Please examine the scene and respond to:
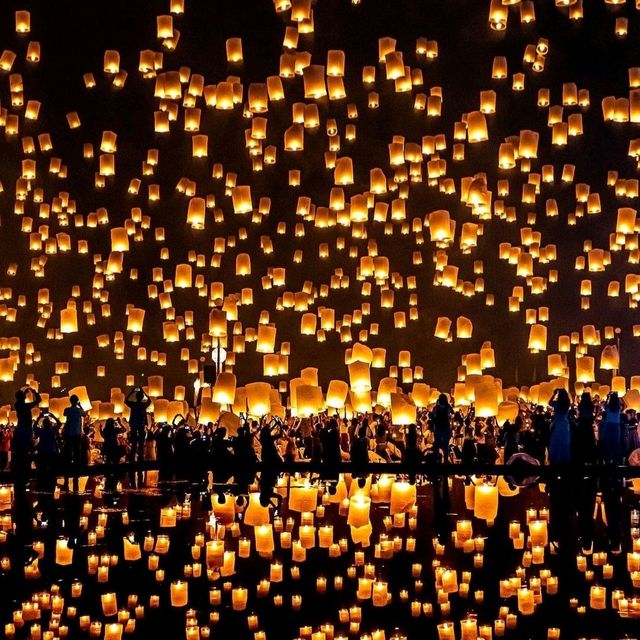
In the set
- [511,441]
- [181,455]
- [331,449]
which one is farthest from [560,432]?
[181,455]

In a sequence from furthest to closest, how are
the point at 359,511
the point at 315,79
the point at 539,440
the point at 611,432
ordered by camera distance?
the point at 315,79
the point at 539,440
the point at 611,432
the point at 359,511

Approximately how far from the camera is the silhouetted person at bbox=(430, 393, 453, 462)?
13.2 metres

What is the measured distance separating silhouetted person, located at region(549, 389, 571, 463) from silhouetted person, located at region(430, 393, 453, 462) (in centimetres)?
162

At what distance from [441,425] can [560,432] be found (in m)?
1.93

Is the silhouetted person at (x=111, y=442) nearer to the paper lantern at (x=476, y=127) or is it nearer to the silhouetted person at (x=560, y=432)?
the silhouetted person at (x=560, y=432)

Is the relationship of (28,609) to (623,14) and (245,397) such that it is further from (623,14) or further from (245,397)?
(623,14)

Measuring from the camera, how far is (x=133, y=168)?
22.9m

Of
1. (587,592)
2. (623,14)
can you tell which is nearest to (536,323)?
(623,14)

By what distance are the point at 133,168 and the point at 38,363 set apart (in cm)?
449

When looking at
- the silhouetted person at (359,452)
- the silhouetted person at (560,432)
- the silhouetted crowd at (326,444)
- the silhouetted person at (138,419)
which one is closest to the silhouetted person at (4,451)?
the silhouetted crowd at (326,444)

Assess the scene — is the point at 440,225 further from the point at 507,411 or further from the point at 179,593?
the point at 179,593

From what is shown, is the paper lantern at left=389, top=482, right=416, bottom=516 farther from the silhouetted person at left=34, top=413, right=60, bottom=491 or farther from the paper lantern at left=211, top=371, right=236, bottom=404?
the paper lantern at left=211, top=371, right=236, bottom=404

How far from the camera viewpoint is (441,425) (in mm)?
13359

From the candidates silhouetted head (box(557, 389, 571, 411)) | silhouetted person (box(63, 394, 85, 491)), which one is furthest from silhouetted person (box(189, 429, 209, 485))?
silhouetted head (box(557, 389, 571, 411))
